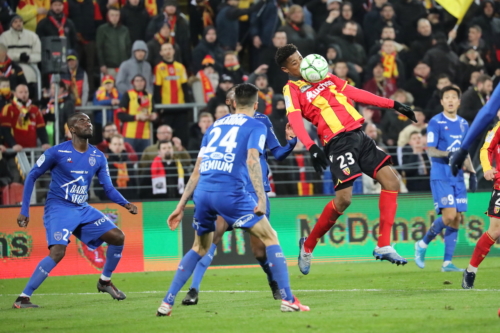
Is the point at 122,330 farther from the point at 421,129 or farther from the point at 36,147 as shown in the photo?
the point at 421,129

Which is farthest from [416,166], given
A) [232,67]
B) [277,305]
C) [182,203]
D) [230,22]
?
[182,203]

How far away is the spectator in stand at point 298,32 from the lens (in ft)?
61.1

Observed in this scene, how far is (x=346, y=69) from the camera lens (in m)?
18.0

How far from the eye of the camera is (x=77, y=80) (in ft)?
59.0

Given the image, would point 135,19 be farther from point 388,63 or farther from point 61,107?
point 388,63

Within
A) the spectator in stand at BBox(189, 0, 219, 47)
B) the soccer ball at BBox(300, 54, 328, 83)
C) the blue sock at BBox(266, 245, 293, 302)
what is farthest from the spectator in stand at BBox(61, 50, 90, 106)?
the blue sock at BBox(266, 245, 293, 302)

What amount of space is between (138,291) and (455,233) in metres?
5.30

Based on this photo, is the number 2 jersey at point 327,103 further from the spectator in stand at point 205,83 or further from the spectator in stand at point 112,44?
the spectator in stand at point 112,44

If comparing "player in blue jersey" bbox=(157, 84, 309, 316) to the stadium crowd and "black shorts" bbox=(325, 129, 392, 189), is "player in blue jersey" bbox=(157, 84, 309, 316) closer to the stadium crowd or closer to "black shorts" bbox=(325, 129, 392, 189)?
"black shorts" bbox=(325, 129, 392, 189)

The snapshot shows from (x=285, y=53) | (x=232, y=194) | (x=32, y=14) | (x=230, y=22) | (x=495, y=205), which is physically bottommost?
(x=495, y=205)

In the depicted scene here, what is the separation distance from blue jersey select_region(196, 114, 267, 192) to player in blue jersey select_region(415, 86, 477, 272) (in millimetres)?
5954

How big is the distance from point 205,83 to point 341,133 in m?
9.21

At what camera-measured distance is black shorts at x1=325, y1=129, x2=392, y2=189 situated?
9.58 meters

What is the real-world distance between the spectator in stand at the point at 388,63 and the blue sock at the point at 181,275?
1203 centimetres
